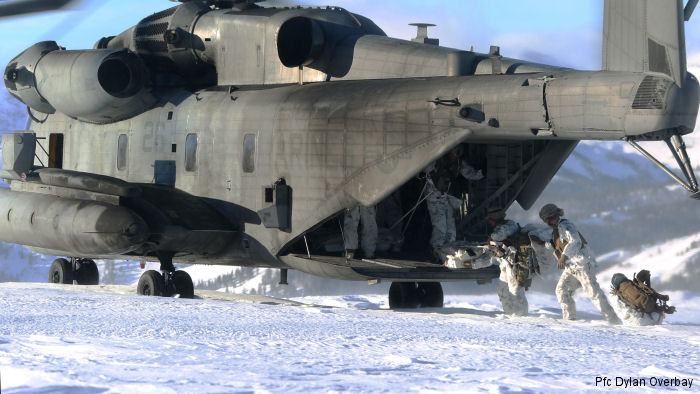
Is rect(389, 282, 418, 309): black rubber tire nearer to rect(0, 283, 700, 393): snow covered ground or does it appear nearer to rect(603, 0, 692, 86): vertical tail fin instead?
rect(0, 283, 700, 393): snow covered ground

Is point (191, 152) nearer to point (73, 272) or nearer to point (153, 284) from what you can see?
point (153, 284)

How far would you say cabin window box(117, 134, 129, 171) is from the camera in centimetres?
1642

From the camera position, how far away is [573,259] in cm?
1184

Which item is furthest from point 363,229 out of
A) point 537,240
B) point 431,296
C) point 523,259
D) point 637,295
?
point 637,295

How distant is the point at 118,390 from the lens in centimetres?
691

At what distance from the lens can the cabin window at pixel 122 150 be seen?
16422 millimetres

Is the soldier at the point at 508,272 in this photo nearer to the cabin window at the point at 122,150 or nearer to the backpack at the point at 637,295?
the backpack at the point at 637,295

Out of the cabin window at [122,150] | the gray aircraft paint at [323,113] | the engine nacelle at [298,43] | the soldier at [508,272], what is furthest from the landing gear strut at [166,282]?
the soldier at [508,272]

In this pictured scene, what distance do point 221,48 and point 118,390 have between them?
9367 millimetres

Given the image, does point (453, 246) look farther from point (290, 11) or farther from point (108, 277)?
point (108, 277)

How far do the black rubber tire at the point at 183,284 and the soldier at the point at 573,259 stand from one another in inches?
222

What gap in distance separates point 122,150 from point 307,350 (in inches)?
341

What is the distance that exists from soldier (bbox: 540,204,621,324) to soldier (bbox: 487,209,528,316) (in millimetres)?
662

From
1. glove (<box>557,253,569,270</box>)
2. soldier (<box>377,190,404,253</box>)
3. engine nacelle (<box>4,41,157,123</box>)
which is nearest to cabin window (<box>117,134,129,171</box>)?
engine nacelle (<box>4,41,157,123</box>)
